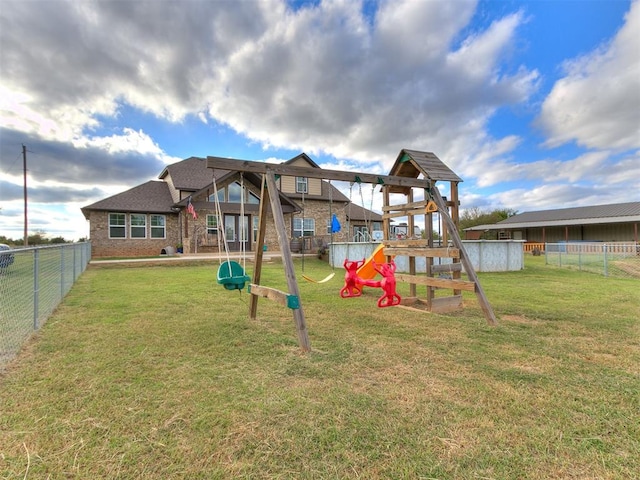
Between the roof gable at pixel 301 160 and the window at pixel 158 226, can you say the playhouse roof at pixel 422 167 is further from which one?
the window at pixel 158 226

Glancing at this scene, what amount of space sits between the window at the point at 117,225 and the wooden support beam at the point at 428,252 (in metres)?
19.3

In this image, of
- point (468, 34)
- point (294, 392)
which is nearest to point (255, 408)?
point (294, 392)

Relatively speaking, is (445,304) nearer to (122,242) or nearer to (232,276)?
(232,276)

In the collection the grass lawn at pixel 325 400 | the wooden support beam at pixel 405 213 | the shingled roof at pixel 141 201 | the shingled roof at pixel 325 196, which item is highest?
the shingled roof at pixel 325 196

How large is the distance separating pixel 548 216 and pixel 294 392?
134 ft

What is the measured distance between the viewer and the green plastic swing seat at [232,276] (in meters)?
4.96

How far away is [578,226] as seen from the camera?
3028 centimetres

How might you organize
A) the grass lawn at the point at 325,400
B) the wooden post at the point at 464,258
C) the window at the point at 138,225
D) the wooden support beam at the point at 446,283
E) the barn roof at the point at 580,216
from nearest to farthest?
1. the grass lawn at the point at 325,400
2. the wooden post at the point at 464,258
3. the wooden support beam at the point at 446,283
4. the window at the point at 138,225
5. the barn roof at the point at 580,216

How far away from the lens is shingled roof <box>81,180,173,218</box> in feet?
63.5

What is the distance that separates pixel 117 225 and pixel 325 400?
2171cm

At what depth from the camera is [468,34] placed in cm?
1077

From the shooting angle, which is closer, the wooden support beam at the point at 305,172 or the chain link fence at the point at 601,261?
the wooden support beam at the point at 305,172

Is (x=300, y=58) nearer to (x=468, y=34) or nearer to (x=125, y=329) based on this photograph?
(x=468, y=34)

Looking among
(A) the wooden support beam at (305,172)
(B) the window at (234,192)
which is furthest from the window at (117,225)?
(A) the wooden support beam at (305,172)
